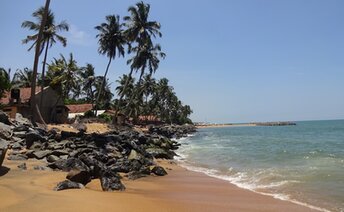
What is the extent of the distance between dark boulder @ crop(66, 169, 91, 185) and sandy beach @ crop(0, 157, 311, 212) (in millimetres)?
222

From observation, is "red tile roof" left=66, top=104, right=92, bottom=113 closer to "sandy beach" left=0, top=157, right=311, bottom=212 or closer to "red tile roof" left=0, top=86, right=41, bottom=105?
"red tile roof" left=0, top=86, right=41, bottom=105

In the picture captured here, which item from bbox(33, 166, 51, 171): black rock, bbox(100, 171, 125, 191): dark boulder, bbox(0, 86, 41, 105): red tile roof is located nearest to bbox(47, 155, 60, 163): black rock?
bbox(33, 166, 51, 171): black rock

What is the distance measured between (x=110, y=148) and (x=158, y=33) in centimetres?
2723

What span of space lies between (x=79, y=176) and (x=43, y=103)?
3550 centimetres

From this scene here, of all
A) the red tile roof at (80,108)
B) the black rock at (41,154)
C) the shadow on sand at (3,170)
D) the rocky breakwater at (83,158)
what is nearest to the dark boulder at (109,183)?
the rocky breakwater at (83,158)

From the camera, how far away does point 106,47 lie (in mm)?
46219

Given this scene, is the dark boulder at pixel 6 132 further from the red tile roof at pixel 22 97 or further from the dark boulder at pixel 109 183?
the red tile roof at pixel 22 97

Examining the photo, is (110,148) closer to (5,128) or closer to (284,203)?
(5,128)

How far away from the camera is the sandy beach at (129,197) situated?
7.11 metres

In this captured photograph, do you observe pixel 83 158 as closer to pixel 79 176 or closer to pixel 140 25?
pixel 79 176

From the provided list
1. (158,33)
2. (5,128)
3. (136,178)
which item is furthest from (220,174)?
(158,33)

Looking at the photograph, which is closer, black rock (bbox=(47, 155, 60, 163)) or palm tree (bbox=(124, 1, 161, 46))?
black rock (bbox=(47, 155, 60, 163))

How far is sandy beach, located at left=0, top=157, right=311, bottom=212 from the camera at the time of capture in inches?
280

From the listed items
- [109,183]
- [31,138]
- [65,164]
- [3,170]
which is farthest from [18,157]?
[109,183]
